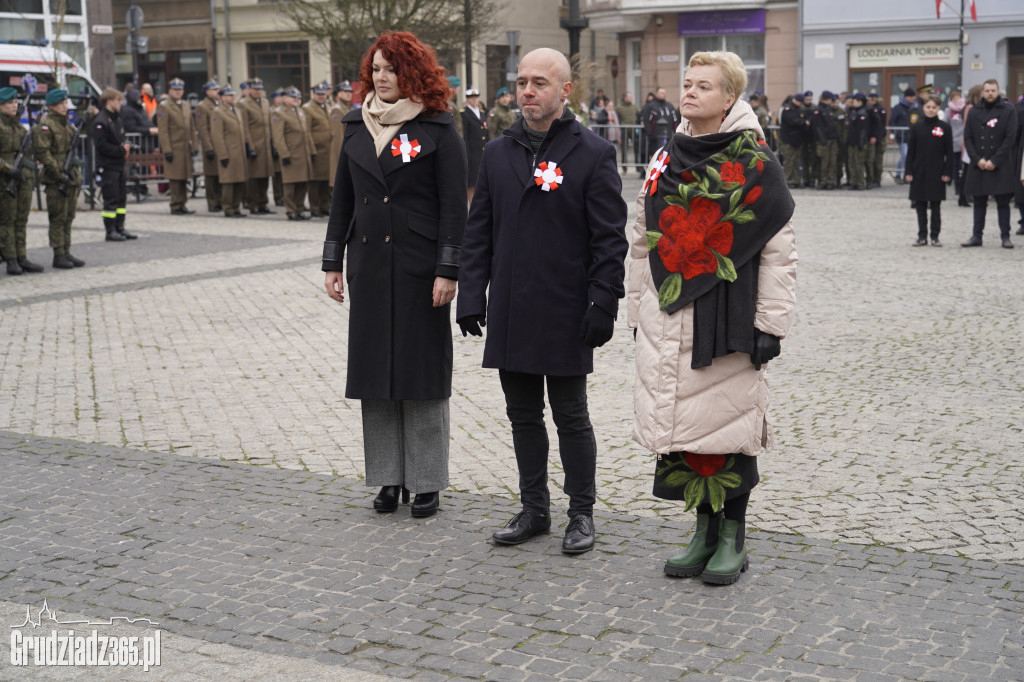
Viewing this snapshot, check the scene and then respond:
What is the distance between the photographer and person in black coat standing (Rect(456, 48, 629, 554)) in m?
5.06

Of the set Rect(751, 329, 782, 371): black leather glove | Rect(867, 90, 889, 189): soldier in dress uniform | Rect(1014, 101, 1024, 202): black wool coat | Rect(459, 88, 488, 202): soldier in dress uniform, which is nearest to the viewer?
Rect(751, 329, 782, 371): black leather glove

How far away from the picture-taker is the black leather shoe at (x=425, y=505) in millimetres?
5734

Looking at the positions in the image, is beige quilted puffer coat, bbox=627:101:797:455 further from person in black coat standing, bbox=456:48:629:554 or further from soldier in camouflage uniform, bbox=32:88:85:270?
soldier in camouflage uniform, bbox=32:88:85:270

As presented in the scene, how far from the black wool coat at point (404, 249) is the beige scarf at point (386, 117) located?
28 millimetres

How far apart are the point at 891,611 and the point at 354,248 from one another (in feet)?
8.77

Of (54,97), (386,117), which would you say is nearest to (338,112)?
(54,97)

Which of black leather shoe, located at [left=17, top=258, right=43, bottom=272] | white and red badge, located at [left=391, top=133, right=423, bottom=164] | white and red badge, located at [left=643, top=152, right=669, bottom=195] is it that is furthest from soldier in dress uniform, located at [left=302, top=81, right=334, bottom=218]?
white and red badge, located at [left=643, top=152, right=669, bottom=195]

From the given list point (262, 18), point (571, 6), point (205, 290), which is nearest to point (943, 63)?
point (571, 6)

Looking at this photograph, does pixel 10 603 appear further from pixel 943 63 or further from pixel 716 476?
pixel 943 63

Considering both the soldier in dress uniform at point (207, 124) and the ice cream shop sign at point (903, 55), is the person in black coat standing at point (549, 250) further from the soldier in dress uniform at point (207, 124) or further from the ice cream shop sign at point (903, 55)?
the ice cream shop sign at point (903, 55)

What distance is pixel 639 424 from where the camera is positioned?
481 cm

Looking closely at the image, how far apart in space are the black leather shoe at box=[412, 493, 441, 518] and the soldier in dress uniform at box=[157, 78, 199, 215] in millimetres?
16655

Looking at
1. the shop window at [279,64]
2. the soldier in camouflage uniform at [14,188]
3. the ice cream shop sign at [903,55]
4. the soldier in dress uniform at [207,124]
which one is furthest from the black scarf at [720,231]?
the shop window at [279,64]

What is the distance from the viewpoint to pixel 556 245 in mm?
5098
